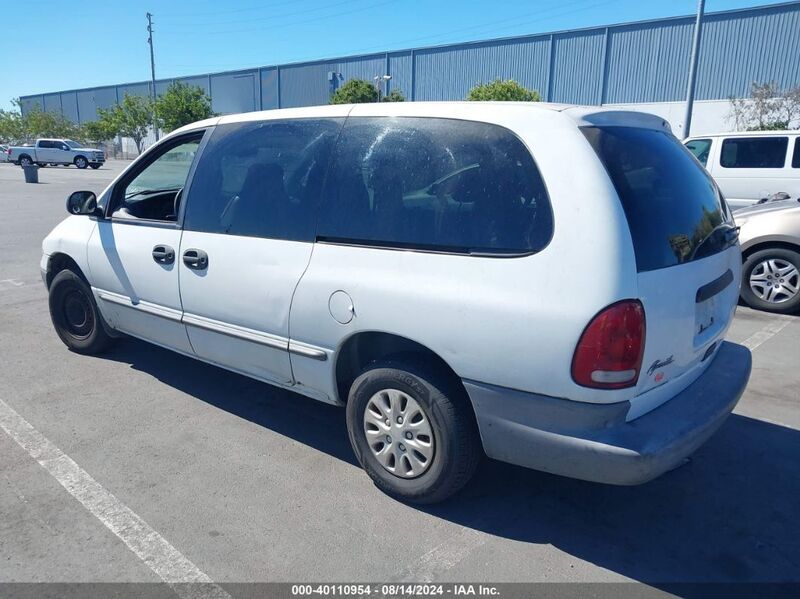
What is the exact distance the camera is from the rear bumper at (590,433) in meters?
2.50

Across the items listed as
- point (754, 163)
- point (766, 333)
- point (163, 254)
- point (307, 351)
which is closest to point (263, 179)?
point (163, 254)

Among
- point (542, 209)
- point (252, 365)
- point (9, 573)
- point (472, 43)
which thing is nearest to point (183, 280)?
point (252, 365)

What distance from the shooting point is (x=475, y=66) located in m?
42.2

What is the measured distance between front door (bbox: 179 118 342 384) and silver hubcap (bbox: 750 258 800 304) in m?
5.60

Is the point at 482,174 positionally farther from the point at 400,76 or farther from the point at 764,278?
the point at 400,76

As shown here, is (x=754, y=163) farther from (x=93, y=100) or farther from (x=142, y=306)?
(x=93, y=100)

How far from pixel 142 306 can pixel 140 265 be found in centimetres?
29

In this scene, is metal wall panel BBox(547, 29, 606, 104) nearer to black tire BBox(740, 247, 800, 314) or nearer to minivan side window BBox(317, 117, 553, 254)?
black tire BBox(740, 247, 800, 314)

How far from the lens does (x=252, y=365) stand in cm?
373

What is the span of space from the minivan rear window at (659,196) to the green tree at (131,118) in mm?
59488

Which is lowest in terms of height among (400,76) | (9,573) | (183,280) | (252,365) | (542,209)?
(9,573)

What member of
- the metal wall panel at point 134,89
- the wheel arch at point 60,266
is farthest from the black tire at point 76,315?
the metal wall panel at point 134,89

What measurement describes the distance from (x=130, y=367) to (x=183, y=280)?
151 cm

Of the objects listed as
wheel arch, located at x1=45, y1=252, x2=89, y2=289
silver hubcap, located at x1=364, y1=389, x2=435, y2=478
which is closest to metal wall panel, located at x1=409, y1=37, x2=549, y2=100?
wheel arch, located at x1=45, y1=252, x2=89, y2=289
